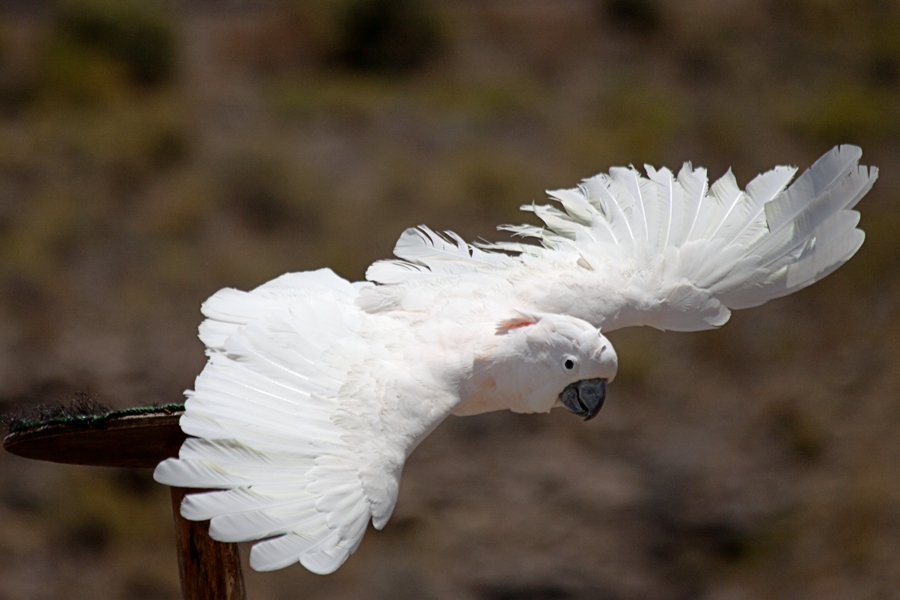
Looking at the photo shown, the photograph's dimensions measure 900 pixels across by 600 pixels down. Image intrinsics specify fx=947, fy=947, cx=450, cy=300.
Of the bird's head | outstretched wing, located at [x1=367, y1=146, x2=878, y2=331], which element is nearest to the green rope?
outstretched wing, located at [x1=367, y1=146, x2=878, y2=331]

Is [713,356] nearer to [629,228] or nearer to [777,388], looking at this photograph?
[777,388]

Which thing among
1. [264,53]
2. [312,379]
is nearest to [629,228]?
[312,379]

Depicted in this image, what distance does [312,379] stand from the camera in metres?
3.35

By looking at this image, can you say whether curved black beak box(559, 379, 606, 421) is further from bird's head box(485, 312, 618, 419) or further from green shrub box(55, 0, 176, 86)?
green shrub box(55, 0, 176, 86)

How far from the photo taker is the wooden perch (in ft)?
10.5

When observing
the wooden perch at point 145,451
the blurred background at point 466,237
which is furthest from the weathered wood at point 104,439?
the blurred background at point 466,237

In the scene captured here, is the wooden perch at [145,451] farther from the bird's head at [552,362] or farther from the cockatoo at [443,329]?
the bird's head at [552,362]

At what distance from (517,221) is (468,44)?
16.6 feet

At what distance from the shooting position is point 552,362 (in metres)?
3.60

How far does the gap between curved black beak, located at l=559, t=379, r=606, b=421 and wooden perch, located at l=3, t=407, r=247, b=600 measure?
1452 mm

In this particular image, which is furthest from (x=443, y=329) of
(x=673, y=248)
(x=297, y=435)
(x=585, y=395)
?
(x=673, y=248)

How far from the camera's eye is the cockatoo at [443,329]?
3.01 meters

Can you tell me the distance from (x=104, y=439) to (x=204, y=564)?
2.29 ft

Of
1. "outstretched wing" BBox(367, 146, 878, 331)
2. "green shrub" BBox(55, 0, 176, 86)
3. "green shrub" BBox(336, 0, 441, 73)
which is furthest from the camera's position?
"green shrub" BBox(336, 0, 441, 73)
